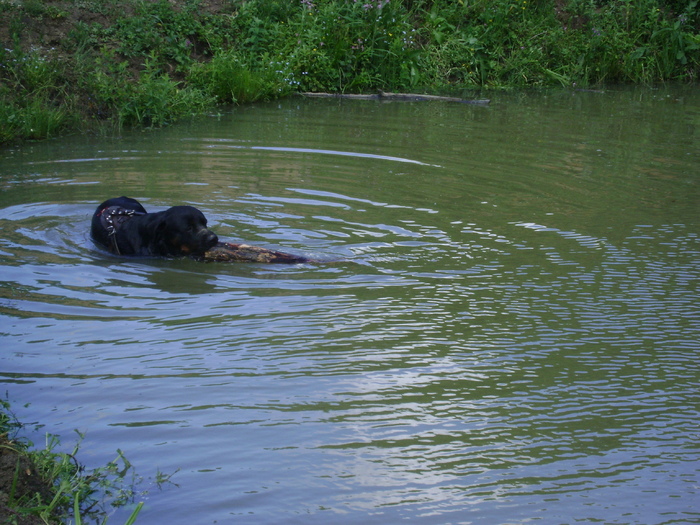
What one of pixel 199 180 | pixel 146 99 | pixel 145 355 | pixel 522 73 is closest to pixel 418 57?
pixel 522 73

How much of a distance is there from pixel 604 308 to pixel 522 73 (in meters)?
11.2

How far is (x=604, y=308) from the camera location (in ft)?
15.9

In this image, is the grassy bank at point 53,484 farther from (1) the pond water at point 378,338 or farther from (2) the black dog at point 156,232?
(2) the black dog at point 156,232

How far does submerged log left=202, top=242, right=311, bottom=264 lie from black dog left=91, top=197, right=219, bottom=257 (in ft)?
0.21

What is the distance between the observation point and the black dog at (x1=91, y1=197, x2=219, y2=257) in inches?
238

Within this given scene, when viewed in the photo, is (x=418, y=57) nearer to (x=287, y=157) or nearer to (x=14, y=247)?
(x=287, y=157)

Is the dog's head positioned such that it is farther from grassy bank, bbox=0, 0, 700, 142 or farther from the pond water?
grassy bank, bbox=0, 0, 700, 142

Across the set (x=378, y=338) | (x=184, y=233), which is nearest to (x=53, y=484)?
(x=378, y=338)

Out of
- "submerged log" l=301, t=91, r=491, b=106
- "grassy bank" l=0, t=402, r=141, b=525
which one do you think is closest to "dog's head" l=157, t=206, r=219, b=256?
"grassy bank" l=0, t=402, r=141, b=525

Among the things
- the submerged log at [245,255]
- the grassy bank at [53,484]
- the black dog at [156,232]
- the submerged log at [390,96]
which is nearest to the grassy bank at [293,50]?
the submerged log at [390,96]

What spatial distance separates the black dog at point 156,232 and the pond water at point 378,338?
156 millimetres

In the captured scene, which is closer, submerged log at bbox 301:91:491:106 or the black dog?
the black dog

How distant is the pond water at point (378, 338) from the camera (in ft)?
10.3

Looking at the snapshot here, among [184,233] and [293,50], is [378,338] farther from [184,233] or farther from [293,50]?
[293,50]
